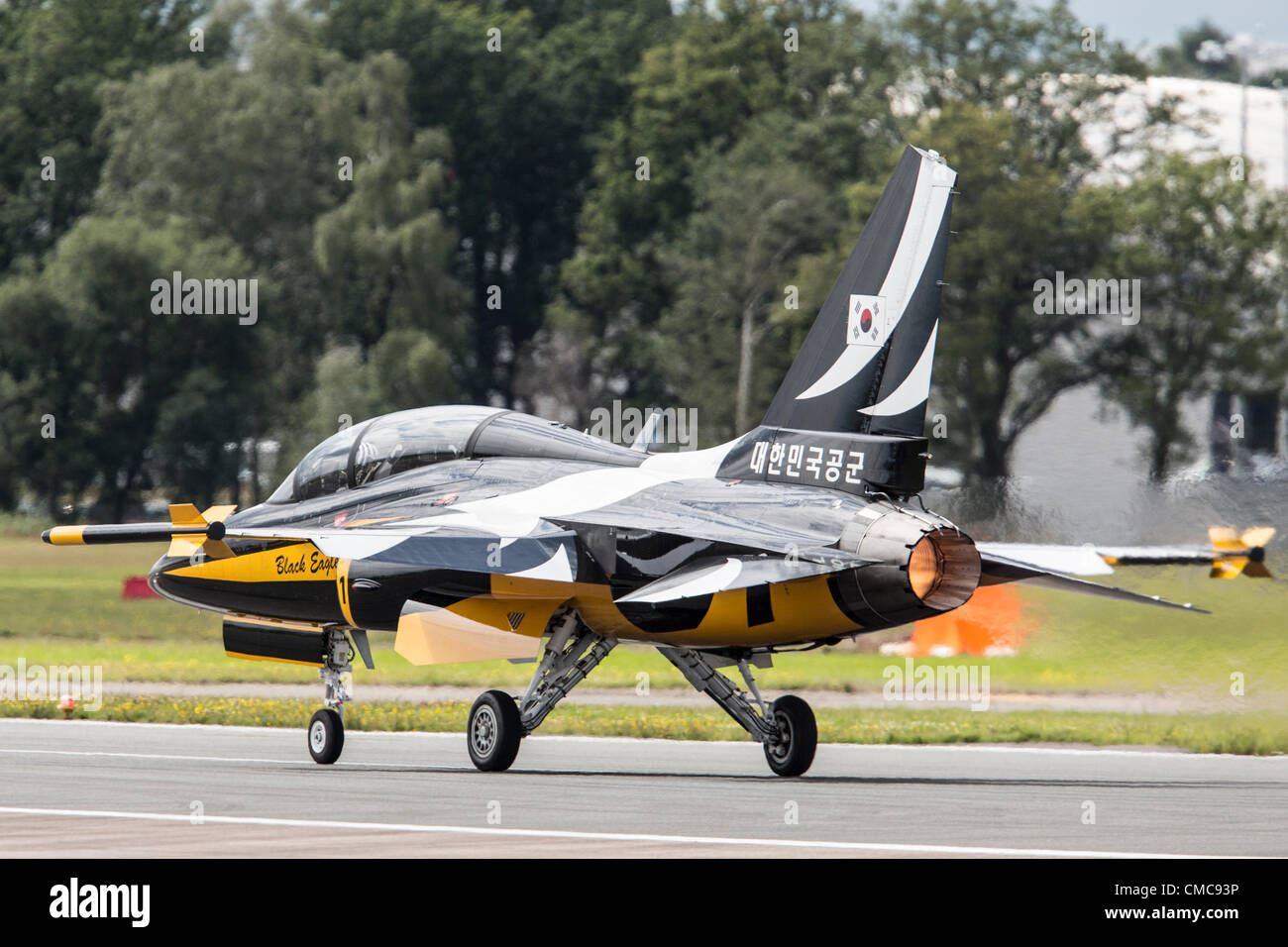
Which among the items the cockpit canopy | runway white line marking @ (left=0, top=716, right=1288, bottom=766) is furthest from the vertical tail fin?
runway white line marking @ (left=0, top=716, right=1288, bottom=766)

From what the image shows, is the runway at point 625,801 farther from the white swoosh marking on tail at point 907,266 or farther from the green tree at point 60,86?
the green tree at point 60,86

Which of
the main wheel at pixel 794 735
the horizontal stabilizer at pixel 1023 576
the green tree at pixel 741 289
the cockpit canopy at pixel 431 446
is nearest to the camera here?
the horizontal stabilizer at pixel 1023 576

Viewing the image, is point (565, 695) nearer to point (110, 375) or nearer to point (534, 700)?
point (534, 700)

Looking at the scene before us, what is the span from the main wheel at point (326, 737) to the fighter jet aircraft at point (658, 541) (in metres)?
0.03

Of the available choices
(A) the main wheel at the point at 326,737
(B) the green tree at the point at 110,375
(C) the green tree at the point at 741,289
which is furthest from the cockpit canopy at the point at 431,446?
(B) the green tree at the point at 110,375

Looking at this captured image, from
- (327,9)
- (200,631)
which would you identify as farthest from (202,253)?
(200,631)

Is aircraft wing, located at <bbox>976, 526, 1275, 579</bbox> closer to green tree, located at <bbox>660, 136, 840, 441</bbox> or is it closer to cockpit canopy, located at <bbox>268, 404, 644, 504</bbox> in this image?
cockpit canopy, located at <bbox>268, 404, 644, 504</bbox>

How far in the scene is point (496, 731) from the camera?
53.8 ft

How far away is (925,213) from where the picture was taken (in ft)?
50.4

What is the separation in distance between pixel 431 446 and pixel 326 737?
119 inches

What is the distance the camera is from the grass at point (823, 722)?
21.1 m

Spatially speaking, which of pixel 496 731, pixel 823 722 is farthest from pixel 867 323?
pixel 823 722

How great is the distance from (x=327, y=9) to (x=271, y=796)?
7497cm
